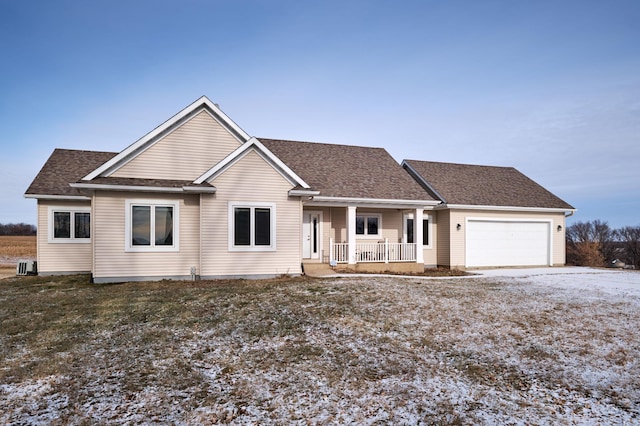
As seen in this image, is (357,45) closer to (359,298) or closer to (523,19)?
(523,19)

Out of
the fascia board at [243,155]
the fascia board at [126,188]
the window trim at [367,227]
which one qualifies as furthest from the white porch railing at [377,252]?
the fascia board at [126,188]

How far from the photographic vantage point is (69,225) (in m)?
15.8

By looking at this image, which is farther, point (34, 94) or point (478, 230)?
point (478, 230)

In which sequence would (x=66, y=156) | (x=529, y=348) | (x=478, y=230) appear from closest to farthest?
(x=529, y=348) < (x=66, y=156) < (x=478, y=230)

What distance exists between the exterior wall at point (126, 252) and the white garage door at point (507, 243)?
13.3m

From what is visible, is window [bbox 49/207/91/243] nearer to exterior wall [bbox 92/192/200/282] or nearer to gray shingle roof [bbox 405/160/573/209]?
exterior wall [bbox 92/192/200/282]

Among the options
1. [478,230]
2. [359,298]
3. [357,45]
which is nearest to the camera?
[359,298]

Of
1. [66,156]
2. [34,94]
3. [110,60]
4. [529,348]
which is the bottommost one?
[529,348]

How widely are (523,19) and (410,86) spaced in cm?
541

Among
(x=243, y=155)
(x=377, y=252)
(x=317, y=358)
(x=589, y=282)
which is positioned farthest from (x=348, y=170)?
(x=317, y=358)

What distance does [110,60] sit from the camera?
16.4 m

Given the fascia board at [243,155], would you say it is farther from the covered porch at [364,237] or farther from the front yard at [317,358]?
the front yard at [317,358]

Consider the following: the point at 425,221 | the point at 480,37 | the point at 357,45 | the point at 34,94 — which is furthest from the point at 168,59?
the point at 425,221

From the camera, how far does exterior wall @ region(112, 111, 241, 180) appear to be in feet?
44.0
